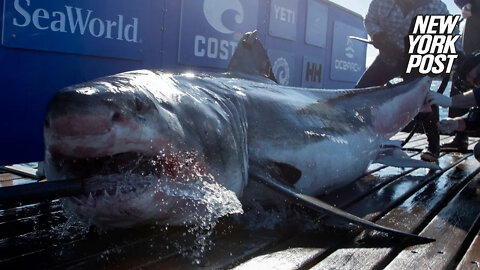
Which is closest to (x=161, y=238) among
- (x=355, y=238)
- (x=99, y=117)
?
(x=99, y=117)

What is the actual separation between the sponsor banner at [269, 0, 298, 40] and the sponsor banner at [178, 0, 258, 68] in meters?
0.44

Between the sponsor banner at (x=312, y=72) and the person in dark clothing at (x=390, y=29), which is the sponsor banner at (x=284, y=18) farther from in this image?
the person in dark clothing at (x=390, y=29)

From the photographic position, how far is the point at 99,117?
1.25m

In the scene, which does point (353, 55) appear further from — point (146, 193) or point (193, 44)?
point (146, 193)

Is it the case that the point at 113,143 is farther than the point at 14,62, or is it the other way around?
the point at 14,62

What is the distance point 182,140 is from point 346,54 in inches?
257

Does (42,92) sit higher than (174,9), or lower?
lower

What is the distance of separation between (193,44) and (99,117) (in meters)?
3.24

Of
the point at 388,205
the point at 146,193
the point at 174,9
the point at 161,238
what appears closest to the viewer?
the point at 146,193

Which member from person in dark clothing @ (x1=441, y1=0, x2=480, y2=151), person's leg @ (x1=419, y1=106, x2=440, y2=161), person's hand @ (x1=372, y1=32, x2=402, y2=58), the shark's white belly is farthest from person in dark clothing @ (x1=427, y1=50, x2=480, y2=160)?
person in dark clothing @ (x1=441, y1=0, x2=480, y2=151)

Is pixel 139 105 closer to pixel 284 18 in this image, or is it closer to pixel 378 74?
pixel 378 74

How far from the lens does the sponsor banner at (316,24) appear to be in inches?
244

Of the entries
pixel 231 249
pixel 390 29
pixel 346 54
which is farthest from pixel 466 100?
pixel 346 54

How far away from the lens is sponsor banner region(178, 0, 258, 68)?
4297 millimetres
